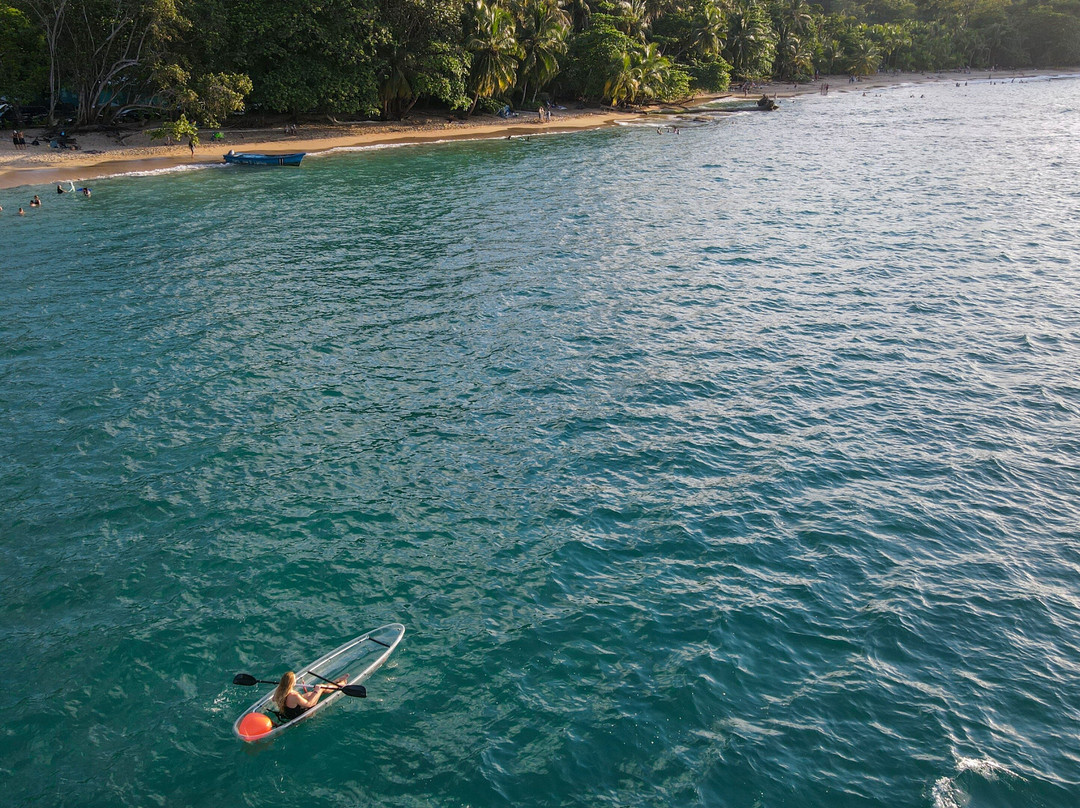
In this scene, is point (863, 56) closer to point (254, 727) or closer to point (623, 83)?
point (623, 83)

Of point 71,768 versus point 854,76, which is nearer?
point 71,768

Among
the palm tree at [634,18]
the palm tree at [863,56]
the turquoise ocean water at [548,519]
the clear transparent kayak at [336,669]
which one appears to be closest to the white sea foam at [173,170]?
the turquoise ocean water at [548,519]

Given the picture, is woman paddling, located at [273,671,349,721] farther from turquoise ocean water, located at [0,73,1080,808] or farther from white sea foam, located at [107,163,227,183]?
white sea foam, located at [107,163,227,183]

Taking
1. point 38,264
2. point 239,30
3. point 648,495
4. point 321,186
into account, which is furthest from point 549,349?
point 239,30

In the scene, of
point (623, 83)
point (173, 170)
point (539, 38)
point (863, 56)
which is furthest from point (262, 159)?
point (863, 56)

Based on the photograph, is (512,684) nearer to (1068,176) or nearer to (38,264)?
(38,264)

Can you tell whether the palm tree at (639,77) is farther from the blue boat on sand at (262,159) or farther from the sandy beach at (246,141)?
the blue boat on sand at (262,159)
